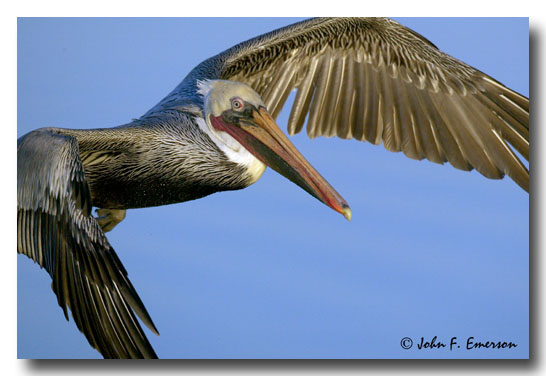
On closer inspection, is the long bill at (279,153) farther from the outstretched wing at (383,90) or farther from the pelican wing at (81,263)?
the pelican wing at (81,263)

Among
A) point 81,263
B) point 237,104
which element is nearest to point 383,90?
point 237,104

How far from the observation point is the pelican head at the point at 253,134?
170 inches

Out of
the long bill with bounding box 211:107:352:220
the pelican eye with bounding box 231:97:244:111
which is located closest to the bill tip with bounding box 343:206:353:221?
the long bill with bounding box 211:107:352:220

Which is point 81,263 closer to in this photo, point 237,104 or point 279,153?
point 279,153

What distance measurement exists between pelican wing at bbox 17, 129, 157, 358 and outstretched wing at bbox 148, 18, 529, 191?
53.1 inches

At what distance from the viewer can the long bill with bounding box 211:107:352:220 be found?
4270 mm

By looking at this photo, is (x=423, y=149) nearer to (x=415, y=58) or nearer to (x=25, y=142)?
(x=415, y=58)

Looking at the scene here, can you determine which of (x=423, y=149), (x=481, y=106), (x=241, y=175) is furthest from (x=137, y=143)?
(x=481, y=106)

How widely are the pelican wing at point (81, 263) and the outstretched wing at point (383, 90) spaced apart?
1.35m

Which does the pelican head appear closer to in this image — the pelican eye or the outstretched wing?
the pelican eye

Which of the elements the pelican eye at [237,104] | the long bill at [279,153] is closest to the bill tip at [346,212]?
the long bill at [279,153]

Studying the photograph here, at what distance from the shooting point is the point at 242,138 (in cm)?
457

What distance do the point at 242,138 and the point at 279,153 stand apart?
25 centimetres
